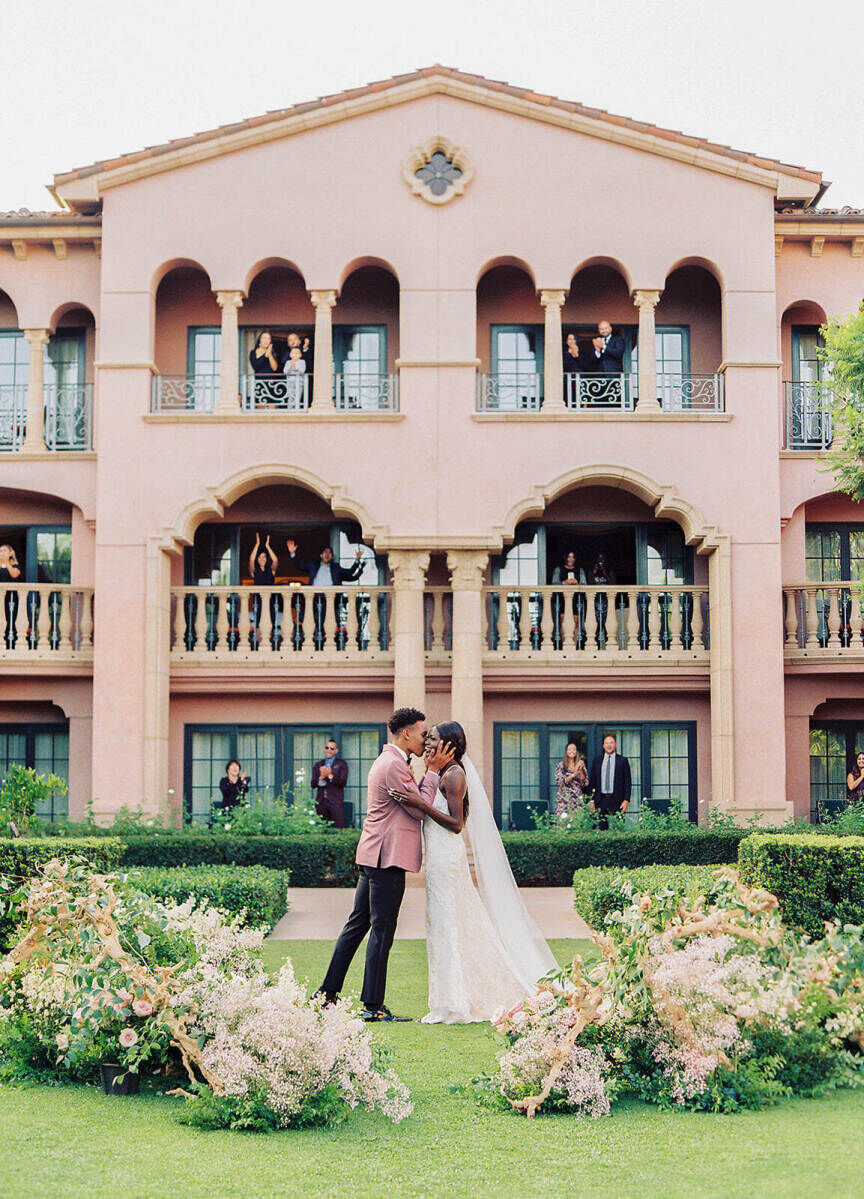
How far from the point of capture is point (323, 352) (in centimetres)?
2148

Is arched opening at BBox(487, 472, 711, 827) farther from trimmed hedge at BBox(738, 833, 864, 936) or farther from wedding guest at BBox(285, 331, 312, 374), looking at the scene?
trimmed hedge at BBox(738, 833, 864, 936)

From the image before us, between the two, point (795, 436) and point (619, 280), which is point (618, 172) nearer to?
point (619, 280)

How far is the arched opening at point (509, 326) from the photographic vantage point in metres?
23.0

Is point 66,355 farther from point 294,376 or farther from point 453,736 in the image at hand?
point 453,736

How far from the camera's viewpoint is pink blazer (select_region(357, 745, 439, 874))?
32.1ft

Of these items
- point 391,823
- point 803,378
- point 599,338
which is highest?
point 599,338

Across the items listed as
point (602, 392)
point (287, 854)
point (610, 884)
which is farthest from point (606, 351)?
point (610, 884)

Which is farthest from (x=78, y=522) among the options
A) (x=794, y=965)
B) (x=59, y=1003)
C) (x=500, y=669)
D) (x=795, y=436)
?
(x=794, y=965)

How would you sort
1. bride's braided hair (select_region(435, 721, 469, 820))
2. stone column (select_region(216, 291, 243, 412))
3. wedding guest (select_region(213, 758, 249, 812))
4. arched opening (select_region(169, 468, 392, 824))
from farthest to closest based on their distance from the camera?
arched opening (select_region(169, 468, 392, 824)) → stone column (select_region(216, 291, 243, 412)) → wedding guest (select_region(213, 758, 249, 812)) → bride's braided hair (select_region(435, 721, 469, 820))

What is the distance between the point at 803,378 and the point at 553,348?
477 centimetres

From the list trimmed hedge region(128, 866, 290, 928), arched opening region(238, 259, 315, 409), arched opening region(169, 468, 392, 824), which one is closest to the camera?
trimmed hedge region(128, 866, 290, 928)

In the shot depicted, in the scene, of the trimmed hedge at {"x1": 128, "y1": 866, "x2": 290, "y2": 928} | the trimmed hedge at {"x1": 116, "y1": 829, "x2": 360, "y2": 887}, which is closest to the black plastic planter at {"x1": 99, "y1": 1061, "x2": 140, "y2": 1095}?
the trimmed hedge at {"x1": 128, "y1": 866, "x2": 290, "y2": 928}

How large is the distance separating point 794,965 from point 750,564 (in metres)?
14.1

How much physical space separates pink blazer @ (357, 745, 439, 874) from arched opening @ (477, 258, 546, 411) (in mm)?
13807
